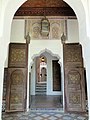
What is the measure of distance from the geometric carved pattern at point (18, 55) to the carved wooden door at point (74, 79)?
3.99ft

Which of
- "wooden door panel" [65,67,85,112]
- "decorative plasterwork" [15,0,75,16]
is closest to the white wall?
"decorative plasterwork" [15,0,75,16]

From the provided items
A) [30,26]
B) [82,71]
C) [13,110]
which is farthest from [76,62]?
[13,110]

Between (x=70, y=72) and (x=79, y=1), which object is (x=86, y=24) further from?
(x=70, y=72)

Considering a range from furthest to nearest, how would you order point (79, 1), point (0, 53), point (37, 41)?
point (37, 41), point (79, 1), point (0, 53)

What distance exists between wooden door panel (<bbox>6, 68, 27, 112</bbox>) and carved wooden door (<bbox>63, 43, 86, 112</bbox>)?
1232mm

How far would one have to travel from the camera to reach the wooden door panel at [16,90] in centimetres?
402

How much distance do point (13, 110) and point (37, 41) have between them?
2.12m

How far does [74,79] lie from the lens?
4172 millimetres

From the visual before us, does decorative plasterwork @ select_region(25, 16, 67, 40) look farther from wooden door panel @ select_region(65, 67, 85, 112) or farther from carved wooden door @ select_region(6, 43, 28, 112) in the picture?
wooden door panel @ select_region(65, 67, 85, 112)

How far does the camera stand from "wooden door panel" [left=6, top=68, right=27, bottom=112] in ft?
13.2

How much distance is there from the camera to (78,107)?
4004 mm

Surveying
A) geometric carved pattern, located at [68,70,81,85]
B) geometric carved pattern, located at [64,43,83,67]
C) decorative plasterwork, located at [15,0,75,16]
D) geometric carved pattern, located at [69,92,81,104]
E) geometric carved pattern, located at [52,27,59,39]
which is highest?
decorative plasterwork, located at [15,0,75,16]

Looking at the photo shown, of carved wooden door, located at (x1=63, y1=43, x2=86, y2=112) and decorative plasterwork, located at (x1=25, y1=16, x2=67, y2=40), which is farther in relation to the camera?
decorative plasterwork, located at (x1=25, y1=16, x2=67, y2=40)

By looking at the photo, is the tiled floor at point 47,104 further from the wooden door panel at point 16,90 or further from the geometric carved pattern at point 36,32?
the geometric carved pattern at point 36,32
